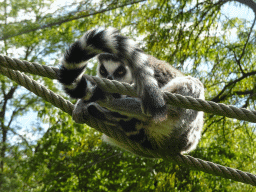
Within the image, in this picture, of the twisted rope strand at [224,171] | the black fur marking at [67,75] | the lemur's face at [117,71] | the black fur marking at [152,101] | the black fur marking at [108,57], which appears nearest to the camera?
the black fur marking at [152,101]

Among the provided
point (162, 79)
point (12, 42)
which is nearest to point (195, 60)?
point (162, 79)

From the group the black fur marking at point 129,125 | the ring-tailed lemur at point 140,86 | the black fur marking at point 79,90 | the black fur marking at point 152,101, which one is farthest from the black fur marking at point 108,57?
the black fur marking at point 152,101

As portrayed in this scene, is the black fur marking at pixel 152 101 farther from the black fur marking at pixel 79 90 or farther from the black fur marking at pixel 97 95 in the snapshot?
the black fur marking at pixel 97 95

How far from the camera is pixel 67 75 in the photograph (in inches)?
90.3

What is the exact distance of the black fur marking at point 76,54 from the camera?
7.24 feet

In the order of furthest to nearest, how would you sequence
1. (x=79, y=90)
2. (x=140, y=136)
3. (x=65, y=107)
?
(x=140, y=136) → (x=79, y=90) → (x=65, y=107)

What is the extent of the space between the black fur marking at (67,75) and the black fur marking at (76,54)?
0.29 feet

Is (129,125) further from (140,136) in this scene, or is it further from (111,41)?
(111,41)

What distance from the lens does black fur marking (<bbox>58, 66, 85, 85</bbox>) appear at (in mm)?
2279

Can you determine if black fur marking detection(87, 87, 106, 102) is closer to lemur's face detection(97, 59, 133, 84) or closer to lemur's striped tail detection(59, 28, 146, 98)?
lemur's face detection(97, 59, 133, 84)

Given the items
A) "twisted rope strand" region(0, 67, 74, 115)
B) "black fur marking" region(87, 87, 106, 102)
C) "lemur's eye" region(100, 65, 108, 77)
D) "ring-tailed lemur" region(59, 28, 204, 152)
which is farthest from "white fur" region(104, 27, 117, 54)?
"lemur's eye" region(100, 65, 108, 77)

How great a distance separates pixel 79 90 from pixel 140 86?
2.45 ft

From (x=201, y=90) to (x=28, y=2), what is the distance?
6878 millimetres

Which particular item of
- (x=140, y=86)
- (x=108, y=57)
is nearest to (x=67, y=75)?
(x=140, y=86)
